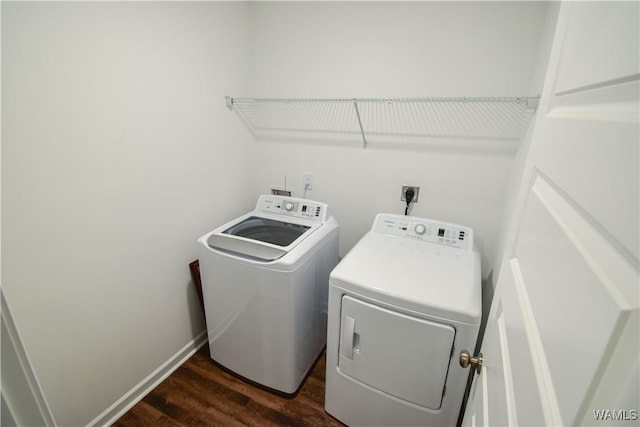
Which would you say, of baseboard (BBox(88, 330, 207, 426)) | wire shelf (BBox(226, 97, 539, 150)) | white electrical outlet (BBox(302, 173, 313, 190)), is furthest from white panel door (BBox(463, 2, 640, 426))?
baseboard (BBox(88, 330, 207, 426))

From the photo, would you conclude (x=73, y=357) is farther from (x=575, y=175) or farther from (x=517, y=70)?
(x=517, y=70)

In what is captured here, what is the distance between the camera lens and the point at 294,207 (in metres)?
1.96

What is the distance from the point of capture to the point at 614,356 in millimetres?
302

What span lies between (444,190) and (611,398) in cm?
157

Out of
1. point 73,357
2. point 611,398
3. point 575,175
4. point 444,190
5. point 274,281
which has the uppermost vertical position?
point 575,175

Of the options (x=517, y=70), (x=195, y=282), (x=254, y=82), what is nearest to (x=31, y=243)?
(x=195, y=282)

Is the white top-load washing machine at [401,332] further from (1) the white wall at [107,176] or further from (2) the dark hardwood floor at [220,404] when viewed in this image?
(1) the white wall at [107,176]

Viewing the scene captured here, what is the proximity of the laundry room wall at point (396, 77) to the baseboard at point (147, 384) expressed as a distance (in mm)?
1260

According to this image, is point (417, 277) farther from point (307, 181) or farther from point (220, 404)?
point (220, 404)

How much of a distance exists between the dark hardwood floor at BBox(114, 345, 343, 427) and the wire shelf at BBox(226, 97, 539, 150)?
166 centimetres

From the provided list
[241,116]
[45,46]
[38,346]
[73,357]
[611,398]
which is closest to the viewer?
[611,398]

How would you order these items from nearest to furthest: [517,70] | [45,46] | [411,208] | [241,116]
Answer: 1. [45,46]
2. [517,70]
3. [411,208]
4. [241,116]

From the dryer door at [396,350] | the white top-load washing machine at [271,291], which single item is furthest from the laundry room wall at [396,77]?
the dryer door at [396,350]

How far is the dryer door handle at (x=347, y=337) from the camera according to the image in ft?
4.22
